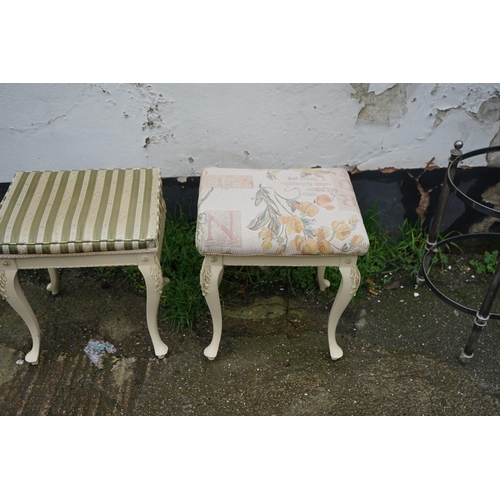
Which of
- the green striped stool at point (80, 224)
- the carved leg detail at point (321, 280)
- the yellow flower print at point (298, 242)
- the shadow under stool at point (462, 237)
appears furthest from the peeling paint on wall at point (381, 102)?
the green striped stool at point (80, 224)

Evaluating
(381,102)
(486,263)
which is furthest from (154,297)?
(486,263)

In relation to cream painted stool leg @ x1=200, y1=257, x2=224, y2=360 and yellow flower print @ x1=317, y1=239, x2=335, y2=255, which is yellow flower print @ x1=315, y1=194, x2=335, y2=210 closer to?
yellow flower print @ x1=317, y1=239, x2=335, y2=255

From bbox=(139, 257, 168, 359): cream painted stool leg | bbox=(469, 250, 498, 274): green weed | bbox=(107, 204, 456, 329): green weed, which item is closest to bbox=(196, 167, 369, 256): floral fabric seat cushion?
bbox=(139, 257, 168, 359): cream painted stool leg

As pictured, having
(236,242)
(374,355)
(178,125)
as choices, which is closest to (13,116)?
(178,125)

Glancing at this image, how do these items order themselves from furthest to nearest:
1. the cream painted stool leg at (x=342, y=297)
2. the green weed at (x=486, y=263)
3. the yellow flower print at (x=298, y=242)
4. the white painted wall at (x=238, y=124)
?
1. the green weed at (x=486, y=263)
2. the white painted wall at (x=238, y=124)
3. the cream painted stool leg at (x=342, y=297)
4. the yellow flower print at (x=298, y=242)

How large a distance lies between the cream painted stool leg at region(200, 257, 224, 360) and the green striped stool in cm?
17

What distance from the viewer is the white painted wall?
2268mm

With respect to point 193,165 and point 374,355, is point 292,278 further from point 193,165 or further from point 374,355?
point 193,165

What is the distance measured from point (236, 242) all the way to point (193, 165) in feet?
2.47

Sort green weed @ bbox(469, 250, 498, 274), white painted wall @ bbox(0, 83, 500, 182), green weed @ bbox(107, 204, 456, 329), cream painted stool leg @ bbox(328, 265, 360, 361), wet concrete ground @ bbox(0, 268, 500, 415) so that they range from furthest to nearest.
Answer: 1. green weed @ bbox(469, 250, 498, 274)
2. green weed @ bbox(107, 204, 456, 329)
3. white painted wall @ bbox(0, 83, 500, 182)
4. wet concrete ground @ bbox(0, 268, 500, 415)
5. cream painted stool leg @ bbox(328, 265, 360, 361)

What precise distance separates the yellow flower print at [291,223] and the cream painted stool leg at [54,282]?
1.16 meters

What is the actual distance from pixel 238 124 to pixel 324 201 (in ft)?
2.10

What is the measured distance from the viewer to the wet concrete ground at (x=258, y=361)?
6.89ft

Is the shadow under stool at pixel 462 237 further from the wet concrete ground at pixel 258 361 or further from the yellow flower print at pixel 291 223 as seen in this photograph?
the yellow flower print at pixel 291 223
